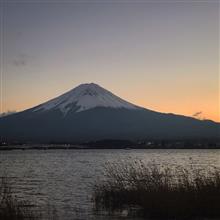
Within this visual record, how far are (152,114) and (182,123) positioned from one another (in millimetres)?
9291

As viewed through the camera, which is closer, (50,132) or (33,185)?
(33,185)

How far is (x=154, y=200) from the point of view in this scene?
11.9 metres

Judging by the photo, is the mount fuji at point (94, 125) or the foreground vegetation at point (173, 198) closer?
the foreground vegetation at point (173, 198)

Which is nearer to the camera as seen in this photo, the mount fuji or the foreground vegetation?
the foreground vegetation

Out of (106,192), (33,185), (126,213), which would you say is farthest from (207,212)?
(33,185)

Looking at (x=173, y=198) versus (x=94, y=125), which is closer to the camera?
(x=173, y=198)

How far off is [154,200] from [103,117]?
5350 inches

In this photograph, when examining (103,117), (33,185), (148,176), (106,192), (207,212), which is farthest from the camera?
(103,117)

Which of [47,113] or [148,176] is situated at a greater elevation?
[47,113]

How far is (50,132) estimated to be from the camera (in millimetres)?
153375

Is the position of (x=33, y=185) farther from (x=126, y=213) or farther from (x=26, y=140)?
(x=26, y=140)

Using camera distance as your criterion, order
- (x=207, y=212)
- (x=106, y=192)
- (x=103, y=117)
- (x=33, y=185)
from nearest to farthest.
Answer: (x=207, y=212) → (x=106, y=192) → (x=33, y=185) → (x=103, y=117)

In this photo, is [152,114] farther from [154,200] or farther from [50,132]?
[154,200]

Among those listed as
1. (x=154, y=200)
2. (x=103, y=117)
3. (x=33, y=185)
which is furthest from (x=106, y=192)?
(x=103, y=117)
